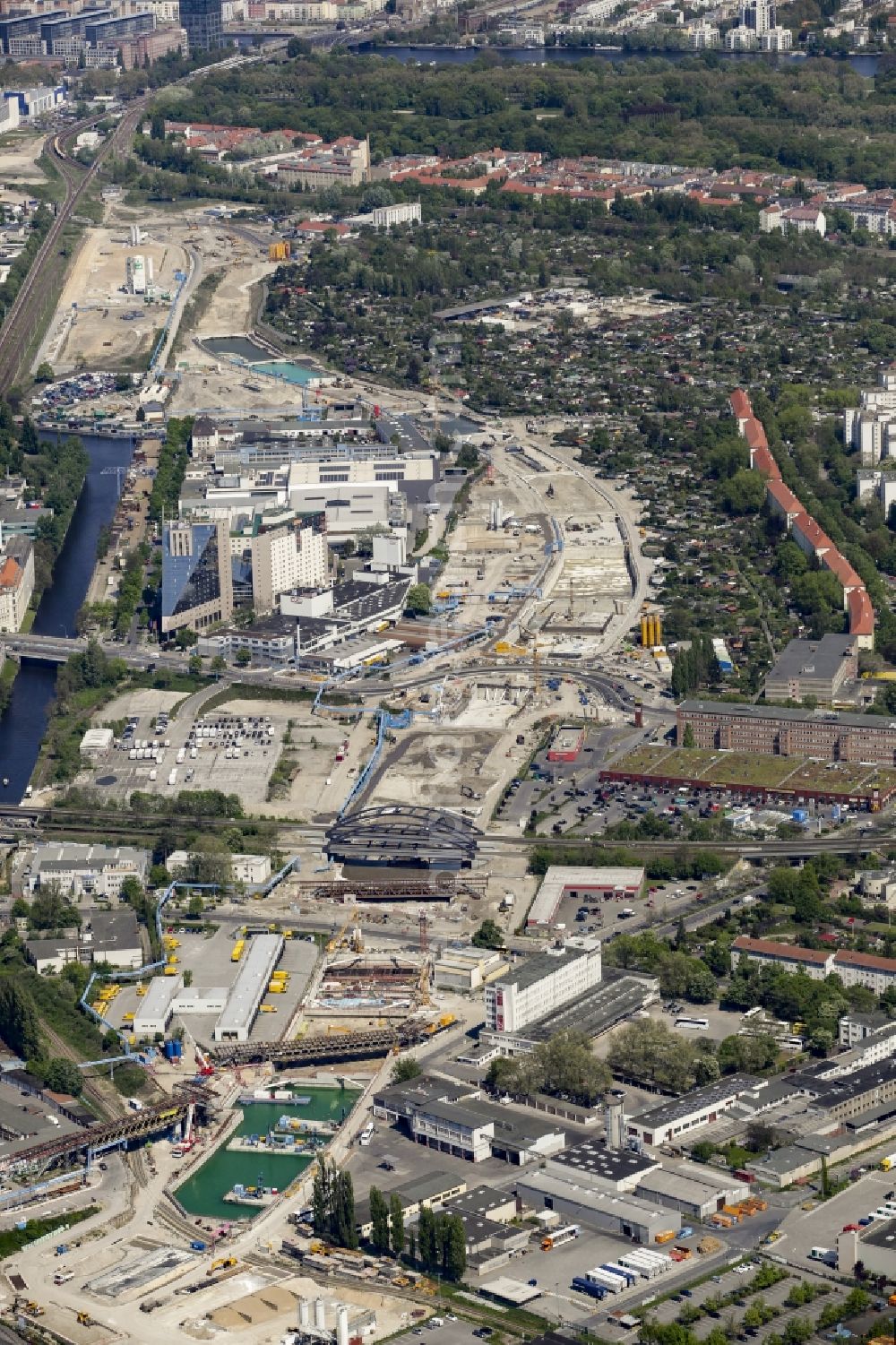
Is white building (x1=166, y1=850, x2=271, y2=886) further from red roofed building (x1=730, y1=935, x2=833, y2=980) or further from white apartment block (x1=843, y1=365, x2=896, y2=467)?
white apartment block (x1=843, y1=365, x2=896, y2=467)

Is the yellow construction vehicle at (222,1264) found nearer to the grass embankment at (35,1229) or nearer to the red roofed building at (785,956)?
the grass embankment at (35,1229)

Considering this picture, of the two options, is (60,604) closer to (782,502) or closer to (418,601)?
(418,601)

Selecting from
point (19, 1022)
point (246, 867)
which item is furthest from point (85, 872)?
point (19, 1022)

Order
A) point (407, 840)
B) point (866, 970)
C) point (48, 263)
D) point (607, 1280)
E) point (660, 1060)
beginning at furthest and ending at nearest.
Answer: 1. point (48, 263)
2. point (407, 840)
3. point (866, 970)
4. point (660, 1060)
5. point (607, 1280)

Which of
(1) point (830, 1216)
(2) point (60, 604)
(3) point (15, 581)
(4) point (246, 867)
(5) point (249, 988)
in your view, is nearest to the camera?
(1) point (830, 1216)

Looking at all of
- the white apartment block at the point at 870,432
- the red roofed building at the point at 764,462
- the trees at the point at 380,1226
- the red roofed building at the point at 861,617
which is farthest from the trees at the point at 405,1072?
the white apartment block at the point at 870,432

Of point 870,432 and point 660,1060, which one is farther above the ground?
point 870,432
